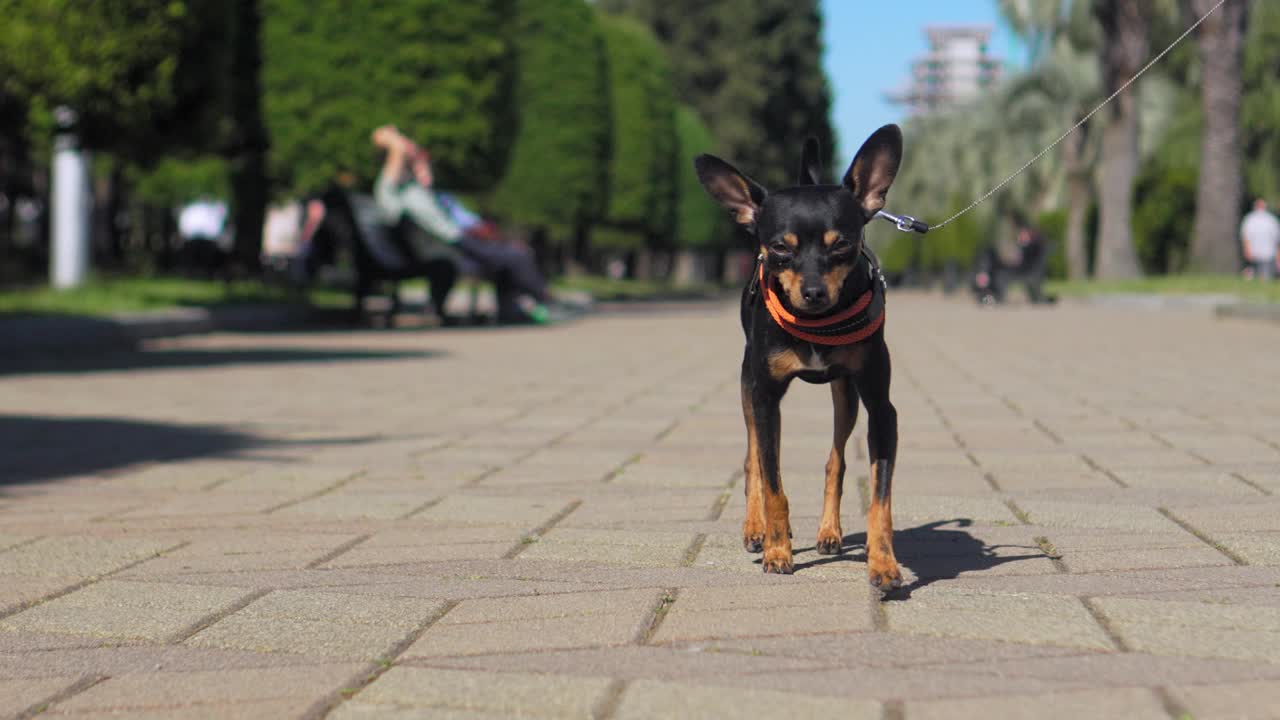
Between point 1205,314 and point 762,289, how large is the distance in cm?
2116

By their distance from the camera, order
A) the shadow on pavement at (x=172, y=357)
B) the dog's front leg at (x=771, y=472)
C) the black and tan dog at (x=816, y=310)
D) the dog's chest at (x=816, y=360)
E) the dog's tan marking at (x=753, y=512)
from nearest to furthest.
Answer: the black and tan dog at (x=816, y=310), the dog's chest at (x=816, y=360), the dog's front leg at (x=771, y=472), the dog's tan marking at (x=753, y=512), the shadow on pavement at (x=172, y=357)

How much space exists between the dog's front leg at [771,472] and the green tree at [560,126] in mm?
36051

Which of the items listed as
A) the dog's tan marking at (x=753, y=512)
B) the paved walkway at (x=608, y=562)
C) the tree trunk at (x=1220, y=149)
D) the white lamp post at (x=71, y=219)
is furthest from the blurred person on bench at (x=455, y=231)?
the tree trunk at (x=1220, y=149)

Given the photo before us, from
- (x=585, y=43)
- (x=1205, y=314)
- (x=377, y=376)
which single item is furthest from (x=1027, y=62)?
(x=377, y=376)

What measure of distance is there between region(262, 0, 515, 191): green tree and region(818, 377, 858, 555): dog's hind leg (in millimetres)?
19573

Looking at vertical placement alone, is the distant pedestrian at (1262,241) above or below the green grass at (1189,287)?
above

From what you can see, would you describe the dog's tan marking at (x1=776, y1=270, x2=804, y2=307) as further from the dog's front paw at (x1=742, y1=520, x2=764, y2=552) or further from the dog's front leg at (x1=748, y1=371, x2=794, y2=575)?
the dog's front paw at (x1=742, y1=520, x2=764, y2=552)

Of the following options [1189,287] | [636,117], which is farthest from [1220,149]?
[636,117]

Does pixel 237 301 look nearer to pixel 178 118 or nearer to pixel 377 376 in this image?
pixel 178 118

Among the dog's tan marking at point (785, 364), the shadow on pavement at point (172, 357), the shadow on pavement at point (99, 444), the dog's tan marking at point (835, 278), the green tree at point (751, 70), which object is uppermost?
the green tree at point (751, 70)

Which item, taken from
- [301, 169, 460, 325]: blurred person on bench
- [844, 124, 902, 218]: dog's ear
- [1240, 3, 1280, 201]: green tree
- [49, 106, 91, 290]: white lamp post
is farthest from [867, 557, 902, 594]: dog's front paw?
[1240, 3, 1280, 201]: green tree

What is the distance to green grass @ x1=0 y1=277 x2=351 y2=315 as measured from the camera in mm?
16203

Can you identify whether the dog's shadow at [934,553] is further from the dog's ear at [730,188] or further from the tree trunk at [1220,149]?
the tree trunk at [1220,149]

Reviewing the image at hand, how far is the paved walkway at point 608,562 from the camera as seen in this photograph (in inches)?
129
